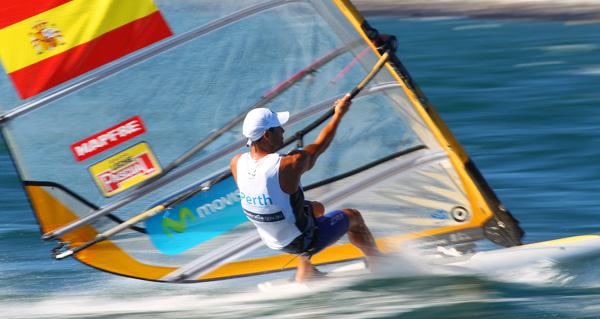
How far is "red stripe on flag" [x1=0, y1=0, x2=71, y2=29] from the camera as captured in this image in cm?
435

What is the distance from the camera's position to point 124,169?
4656 mm

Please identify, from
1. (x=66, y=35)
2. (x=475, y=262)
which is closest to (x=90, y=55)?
(x=66, y=35)

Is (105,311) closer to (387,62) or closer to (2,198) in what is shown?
(387,62)

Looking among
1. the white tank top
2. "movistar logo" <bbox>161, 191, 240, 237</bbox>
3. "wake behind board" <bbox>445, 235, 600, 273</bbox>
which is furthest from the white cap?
"wake behind board" <bbox>445, 235, 600, 273</bbox>

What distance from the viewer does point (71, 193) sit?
15.1 feet

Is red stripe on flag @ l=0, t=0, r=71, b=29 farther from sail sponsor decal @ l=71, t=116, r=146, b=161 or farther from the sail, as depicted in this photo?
sail sponsor decal @ l=71, t=116, r=146, b=161

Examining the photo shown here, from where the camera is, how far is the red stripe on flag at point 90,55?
442cm

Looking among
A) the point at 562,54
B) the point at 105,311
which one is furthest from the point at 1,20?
the point at 562,54

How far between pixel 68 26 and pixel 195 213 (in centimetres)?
104

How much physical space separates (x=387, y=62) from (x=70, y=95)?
4.77ft

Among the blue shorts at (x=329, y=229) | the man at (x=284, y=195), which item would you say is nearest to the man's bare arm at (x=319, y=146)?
the man at (x=284, y=195)

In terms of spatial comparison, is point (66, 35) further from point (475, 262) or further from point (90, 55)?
point (475, 262)

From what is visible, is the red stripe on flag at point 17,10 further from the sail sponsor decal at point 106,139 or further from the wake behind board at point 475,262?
the wake behind board at point 475,262

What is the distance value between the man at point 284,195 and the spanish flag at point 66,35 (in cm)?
74
